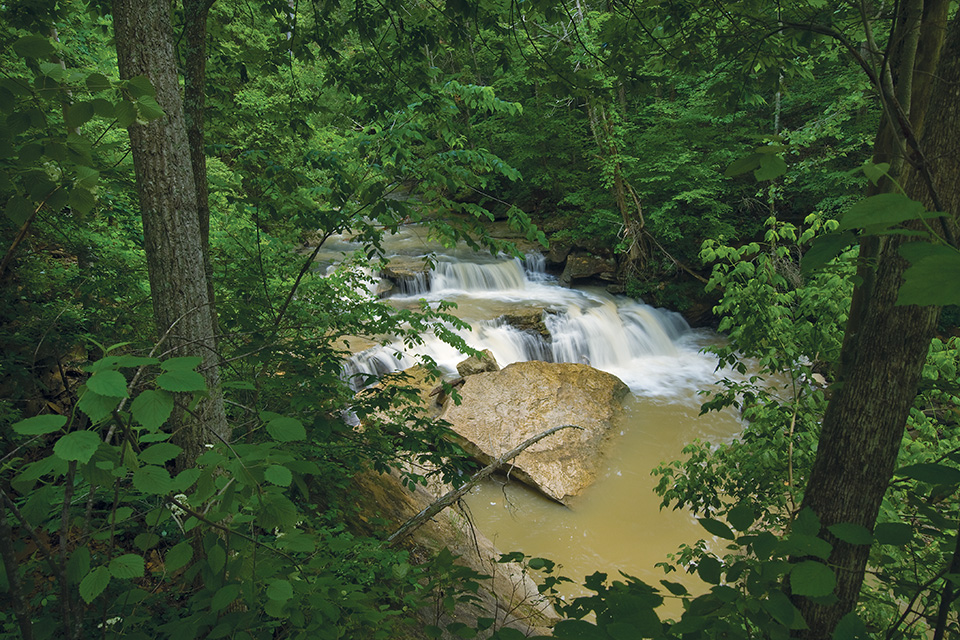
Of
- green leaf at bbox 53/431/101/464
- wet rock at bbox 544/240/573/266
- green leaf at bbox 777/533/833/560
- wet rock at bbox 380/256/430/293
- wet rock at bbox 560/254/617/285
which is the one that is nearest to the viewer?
green leaf at bbox 53/431/101/464

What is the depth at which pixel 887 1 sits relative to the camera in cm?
338

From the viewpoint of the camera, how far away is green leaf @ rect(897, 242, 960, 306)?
663 millimetres

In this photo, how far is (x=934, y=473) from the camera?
0.97 meters

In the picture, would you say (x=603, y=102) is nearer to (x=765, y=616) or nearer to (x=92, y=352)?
(x=765, y=616)

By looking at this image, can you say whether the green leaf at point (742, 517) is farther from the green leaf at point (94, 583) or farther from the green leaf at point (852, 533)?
the green leaf at point (94, 583)

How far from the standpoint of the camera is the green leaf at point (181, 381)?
3.12 feet

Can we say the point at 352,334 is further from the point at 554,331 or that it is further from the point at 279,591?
the point at 554,331

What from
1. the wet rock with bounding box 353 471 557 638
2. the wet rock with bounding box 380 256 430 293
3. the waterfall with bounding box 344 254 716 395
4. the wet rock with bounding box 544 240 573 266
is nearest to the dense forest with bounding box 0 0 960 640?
the wet rock with bounding box 353 471 557 638

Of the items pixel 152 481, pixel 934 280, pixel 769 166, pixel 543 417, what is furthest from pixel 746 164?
pixel 543 417

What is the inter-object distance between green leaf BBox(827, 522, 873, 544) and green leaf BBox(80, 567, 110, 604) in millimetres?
1607

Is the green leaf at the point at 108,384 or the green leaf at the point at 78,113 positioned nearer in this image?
the green leaf at the point at 108,384

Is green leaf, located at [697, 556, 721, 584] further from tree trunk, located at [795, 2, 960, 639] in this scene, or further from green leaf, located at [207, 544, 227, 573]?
green leaf, located at [207, 544, 227, 573]

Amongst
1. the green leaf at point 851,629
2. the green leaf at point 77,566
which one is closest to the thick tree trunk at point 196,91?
the green leaf at point 77,566

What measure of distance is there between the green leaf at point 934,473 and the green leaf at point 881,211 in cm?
50
